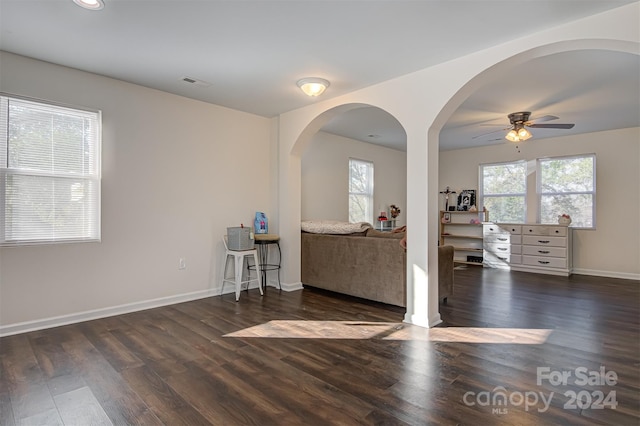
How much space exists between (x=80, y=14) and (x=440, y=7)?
8.21ft

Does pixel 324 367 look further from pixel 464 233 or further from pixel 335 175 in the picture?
pixel 464 233

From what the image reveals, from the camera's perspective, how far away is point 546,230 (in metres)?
6.30

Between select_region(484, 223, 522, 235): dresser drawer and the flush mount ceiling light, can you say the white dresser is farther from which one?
the flush mount ceiling light

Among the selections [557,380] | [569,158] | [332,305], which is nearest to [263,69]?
[332,305]

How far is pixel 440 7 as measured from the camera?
2.37 m

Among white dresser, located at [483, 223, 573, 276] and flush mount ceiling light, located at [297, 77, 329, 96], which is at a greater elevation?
flush mount ceiling light, located at [297, 77, 329, 96]

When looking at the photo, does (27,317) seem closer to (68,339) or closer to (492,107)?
(68,339)

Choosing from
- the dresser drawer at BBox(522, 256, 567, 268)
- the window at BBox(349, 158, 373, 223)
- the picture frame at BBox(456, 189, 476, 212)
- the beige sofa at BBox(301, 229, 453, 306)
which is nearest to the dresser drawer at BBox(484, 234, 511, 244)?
the dresser drawer at BBox(522, 256, 567, 268)

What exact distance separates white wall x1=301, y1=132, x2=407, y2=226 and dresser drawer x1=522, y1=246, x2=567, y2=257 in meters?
2.76

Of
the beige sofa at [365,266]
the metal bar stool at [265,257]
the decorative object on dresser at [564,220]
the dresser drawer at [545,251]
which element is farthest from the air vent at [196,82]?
the decorative object on dresser at [564,220]

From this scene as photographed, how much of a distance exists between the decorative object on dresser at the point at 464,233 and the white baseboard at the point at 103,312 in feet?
16.9

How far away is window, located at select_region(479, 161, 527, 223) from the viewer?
703 centimetres

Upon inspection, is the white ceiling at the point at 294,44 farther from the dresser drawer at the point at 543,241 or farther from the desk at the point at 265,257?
the dresser drawer at the point at 543,241

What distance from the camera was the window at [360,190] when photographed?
689 cm
